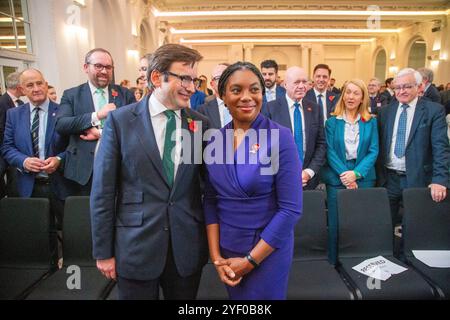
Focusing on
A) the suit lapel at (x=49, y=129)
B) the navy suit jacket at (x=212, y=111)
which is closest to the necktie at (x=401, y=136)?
the navy suit jacket at (x=212, y=111)

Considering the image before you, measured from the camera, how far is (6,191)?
2.90 meters

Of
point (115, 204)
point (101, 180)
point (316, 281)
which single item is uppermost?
point (101, 180)

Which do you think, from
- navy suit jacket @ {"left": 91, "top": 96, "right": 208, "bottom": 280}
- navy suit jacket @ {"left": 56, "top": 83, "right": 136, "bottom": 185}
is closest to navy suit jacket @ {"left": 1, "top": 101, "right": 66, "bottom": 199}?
Answer: navy suit jacket @ {"left": 56, "top": 83, "right": 136, "bottom": 185}

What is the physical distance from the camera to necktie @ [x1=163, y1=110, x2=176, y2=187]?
51.7 inches

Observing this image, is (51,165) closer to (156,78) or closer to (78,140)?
(78,140)

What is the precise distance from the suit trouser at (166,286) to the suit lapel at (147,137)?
35 cm

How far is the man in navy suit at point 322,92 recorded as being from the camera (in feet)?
11.7

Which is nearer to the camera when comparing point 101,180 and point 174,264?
point 101,180

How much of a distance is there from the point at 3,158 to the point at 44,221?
2.62ft

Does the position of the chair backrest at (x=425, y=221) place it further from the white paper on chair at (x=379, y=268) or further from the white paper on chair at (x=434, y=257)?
the white paper on chair at (x=379, y=268)

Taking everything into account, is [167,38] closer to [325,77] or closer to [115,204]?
[325,77]
